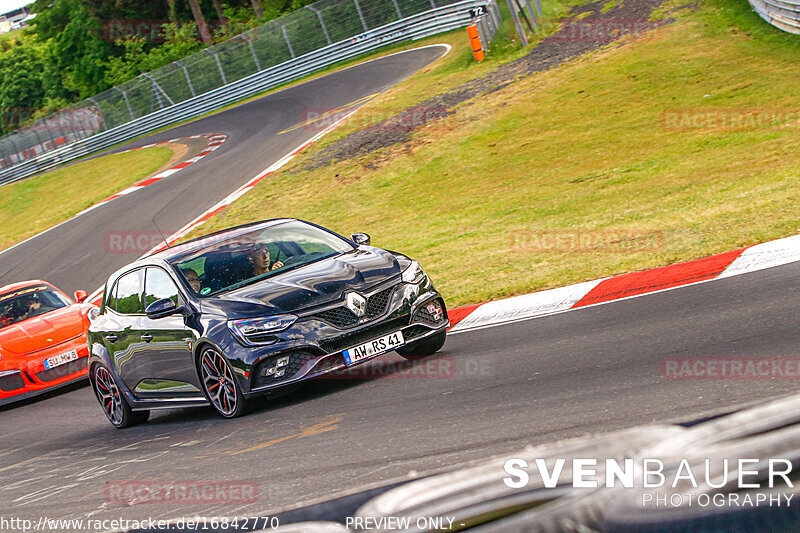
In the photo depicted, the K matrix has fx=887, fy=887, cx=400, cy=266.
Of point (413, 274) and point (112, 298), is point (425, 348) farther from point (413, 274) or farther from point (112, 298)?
point (112, 298)

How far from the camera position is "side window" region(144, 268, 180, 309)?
25.9 ft

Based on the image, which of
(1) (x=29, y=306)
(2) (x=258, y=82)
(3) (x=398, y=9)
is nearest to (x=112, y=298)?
(1) (x=29, y=306)

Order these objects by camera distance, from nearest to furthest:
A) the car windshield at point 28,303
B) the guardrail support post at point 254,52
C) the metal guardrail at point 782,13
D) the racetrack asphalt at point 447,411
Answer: the racetrack asphalt at point 447,411, the car windshield at point 28,303, the metal guardrail at point 782,13, the guardrail support post at point 254,52

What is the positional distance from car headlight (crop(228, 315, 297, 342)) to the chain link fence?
3263 centimetres

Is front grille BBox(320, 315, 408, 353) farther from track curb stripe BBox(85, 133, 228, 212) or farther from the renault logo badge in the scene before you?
track curb stripe BBox(85, 133, 228, 212)

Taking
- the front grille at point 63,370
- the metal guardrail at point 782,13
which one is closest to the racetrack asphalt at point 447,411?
the front grille at point 63,370

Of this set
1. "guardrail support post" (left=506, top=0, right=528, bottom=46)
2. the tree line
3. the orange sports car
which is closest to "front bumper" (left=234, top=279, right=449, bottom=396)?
the orange sports car

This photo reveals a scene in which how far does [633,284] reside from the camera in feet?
28.3

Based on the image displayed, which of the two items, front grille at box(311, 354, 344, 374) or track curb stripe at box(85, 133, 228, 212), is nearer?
front grille at box(311, 354, 344, 374)

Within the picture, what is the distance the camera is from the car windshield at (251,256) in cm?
779

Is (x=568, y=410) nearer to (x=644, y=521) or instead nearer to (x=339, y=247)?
(x=644, y=521)

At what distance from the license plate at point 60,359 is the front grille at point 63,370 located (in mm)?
44

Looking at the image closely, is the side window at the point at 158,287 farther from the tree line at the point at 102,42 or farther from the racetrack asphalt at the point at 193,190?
the tree line at the point at 102,42

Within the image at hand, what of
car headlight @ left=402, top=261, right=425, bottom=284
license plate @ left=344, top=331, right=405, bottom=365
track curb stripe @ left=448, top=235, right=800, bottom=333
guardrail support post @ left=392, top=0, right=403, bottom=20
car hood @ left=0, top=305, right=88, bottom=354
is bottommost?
track curb stripe @ left=448, top=235, right=800, bottom=333
